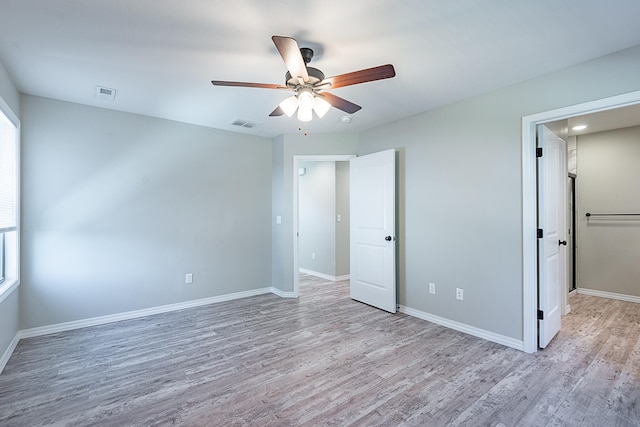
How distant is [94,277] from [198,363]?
1.82 metres

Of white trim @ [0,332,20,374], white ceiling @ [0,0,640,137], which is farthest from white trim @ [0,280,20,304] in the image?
white ceiling @ [0,0,640,137]

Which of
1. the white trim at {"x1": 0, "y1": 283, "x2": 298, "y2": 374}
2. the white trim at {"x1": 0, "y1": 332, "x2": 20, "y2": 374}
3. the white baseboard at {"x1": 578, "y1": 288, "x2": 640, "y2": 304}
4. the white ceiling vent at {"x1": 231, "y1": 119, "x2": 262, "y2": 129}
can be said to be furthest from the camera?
the white baseboard at {"x1": 578, "y1": 288, "x2": 640, "y2": 304}

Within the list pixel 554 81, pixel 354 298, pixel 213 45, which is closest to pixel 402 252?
pixel 354 298

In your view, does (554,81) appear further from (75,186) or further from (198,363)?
(75,186)

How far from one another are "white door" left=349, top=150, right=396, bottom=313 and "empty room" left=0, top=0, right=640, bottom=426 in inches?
1.4

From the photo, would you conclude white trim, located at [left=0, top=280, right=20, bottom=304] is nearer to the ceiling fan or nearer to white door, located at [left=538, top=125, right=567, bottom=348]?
the ceiling fan

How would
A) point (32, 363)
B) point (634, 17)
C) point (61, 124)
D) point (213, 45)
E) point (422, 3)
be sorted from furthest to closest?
point (61, 124) < point (32, 363) < point (213, 45) < point (634, 17) < point (422, 3)

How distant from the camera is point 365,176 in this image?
4156mm

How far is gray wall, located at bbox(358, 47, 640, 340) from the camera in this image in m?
2.57

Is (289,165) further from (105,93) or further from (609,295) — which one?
(609,295)

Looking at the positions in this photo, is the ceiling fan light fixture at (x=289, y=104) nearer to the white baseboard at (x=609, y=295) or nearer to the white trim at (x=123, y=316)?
the white trim at (x=123, y=316)

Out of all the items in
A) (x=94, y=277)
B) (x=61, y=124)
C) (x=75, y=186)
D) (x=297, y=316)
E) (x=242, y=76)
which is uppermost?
(x=242, y=76)

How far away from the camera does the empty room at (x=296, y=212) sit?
6.44 ft

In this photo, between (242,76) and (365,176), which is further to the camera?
(365,176)
